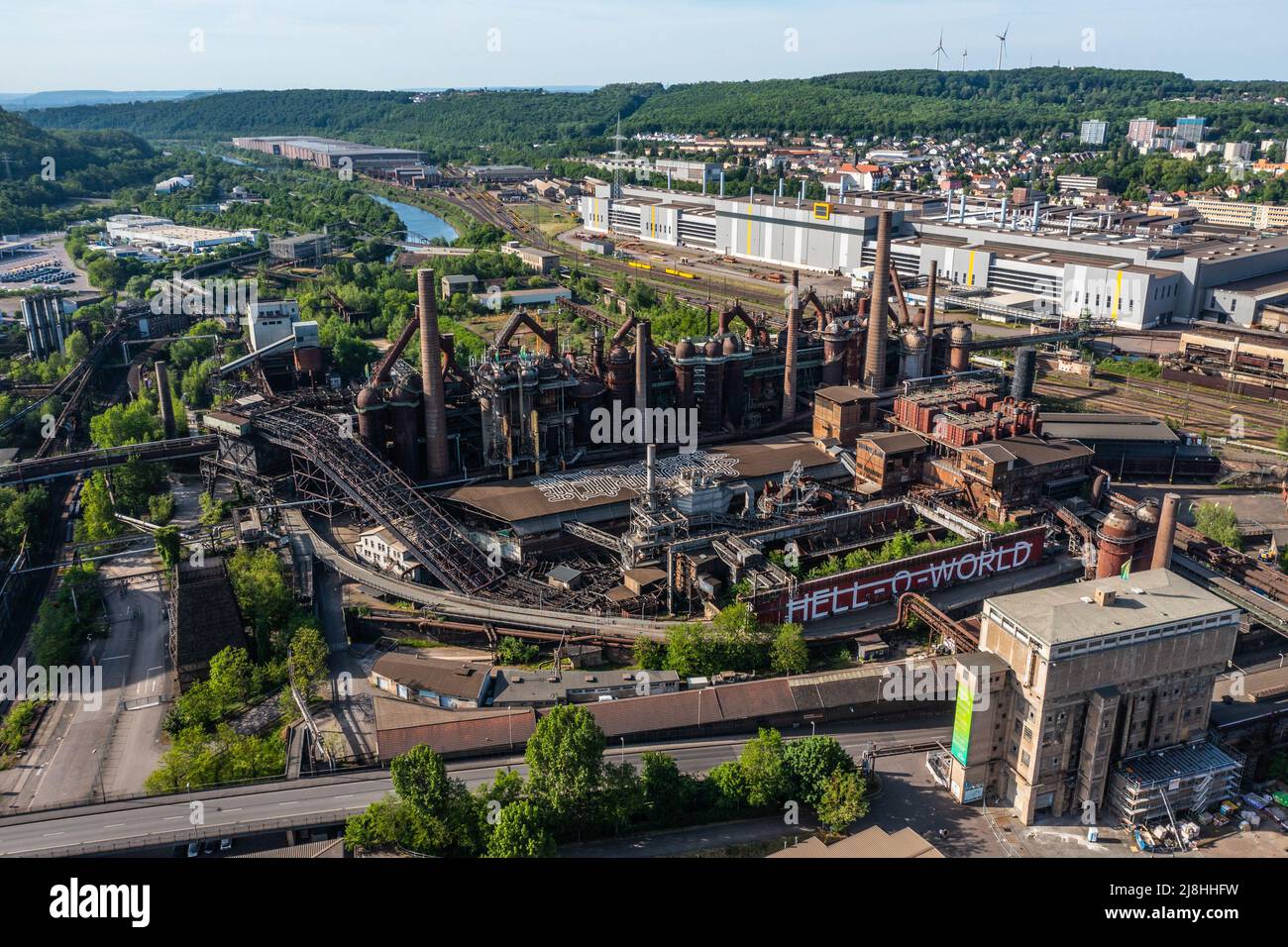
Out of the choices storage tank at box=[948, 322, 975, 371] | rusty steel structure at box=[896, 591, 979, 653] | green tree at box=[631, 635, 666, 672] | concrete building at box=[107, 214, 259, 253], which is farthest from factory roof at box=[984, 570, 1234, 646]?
concrete building at box=[107, 214, 259, 253]

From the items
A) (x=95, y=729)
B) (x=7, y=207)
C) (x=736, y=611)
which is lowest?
(x=95, y=729)

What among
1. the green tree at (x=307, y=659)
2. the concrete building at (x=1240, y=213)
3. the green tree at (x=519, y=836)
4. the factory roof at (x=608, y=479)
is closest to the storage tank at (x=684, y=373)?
the factory roof at (x=608, y=479)

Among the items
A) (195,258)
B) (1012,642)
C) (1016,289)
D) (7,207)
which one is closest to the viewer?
(1012,642)

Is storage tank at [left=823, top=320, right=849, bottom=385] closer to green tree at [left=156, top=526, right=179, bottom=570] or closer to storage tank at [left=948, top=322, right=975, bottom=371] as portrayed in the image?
storage tank at [left=948, top=322, right=975, bottom=371]

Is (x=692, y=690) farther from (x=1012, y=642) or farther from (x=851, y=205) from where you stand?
(x=851, y=205)

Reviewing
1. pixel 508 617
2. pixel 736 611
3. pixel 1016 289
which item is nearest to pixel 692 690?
pixel 736 611
